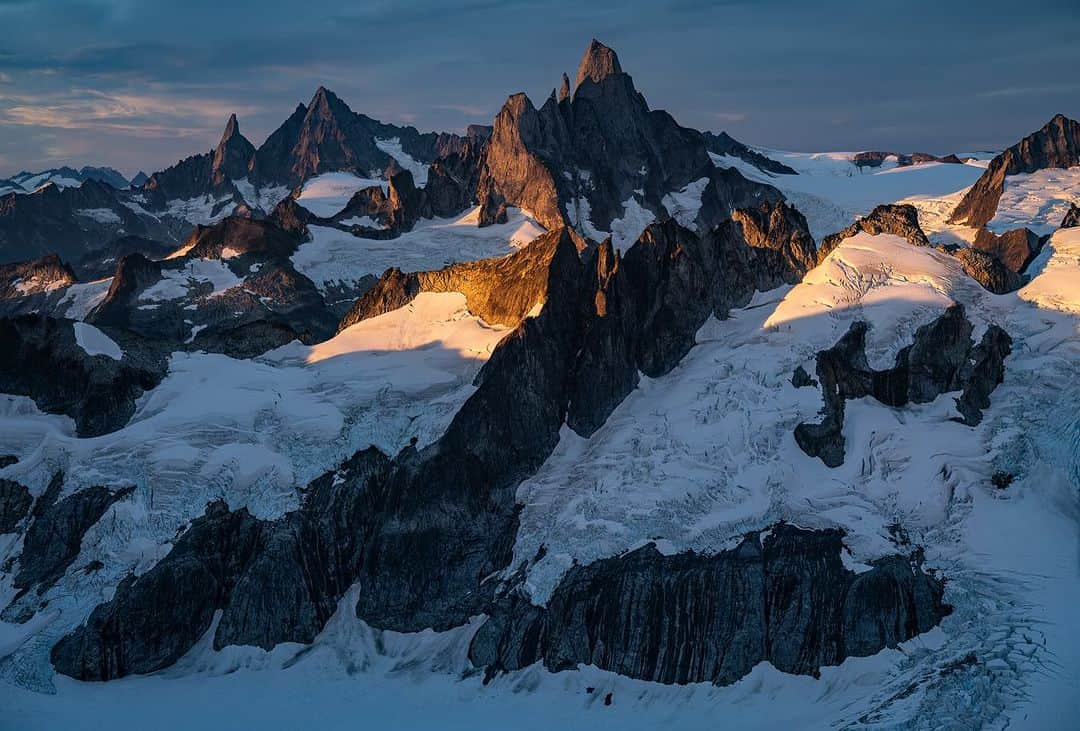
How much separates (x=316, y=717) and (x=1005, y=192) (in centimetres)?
12165

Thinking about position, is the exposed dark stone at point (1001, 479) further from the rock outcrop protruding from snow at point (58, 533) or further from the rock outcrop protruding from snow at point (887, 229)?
the rock outcrop protruding from snow at point (58, 533)

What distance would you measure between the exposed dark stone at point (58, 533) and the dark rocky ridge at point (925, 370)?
51377 millimetres

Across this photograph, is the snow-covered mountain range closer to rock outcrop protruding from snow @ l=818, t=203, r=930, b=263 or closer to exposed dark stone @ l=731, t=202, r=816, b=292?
exposed dark stone @ l=731, t=202, r=816, b=292

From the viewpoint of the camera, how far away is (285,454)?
256 feet

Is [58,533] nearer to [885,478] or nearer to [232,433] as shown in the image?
[232,433]

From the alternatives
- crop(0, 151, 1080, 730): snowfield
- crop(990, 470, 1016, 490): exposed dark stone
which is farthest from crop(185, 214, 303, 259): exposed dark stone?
crop(990, 470, 1016, 490): exposed dark stone

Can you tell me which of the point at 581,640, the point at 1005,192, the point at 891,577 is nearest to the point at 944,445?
the point at 891,577

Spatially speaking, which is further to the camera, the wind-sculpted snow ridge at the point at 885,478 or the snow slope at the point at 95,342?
the snow slope at the point at 95,342

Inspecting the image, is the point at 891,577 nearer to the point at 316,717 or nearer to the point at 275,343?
the point at 316,717

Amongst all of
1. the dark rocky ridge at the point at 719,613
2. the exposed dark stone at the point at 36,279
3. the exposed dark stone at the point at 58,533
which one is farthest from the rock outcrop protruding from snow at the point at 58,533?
the exposed dark stone at the point at 36,279

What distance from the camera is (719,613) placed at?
6544 cm

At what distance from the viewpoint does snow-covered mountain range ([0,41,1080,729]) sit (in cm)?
6331

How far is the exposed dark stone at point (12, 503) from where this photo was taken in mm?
75688

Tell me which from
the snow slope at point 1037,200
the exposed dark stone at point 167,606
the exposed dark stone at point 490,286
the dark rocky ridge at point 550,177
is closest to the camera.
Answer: the exposed dark stone at point 167,606
